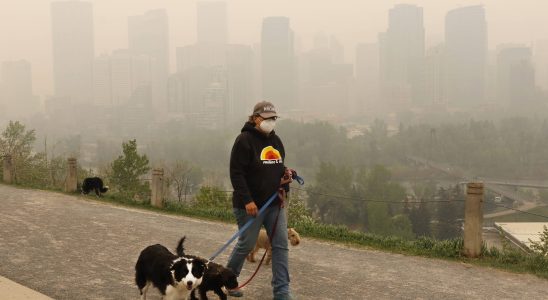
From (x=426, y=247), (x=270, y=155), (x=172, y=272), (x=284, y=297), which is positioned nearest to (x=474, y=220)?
(x=426, y=247)

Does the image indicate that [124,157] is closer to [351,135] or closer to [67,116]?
[351,135]

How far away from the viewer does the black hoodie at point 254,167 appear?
4.96 metres

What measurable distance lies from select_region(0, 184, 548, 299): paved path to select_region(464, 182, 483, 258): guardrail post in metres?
0.47

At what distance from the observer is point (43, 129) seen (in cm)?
16050

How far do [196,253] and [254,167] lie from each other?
3197 mm

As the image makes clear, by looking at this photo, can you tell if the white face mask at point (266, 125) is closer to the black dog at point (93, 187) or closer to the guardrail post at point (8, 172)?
the black dog at point (93, 187)

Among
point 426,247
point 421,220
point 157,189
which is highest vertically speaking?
point 157,189

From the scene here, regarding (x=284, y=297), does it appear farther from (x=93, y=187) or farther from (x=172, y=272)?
(x=93, y=187)

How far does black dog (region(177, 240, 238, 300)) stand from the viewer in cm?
507

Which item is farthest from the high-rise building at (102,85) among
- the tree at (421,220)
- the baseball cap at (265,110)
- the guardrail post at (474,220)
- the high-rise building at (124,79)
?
the baseball cap at (265,110)

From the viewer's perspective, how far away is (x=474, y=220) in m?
7.70

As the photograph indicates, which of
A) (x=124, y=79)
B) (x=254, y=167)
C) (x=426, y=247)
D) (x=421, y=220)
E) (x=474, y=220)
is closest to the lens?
(x=254, y=167)

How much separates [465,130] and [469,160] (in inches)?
553

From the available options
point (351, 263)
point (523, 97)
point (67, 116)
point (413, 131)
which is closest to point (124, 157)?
point (351, 263)
